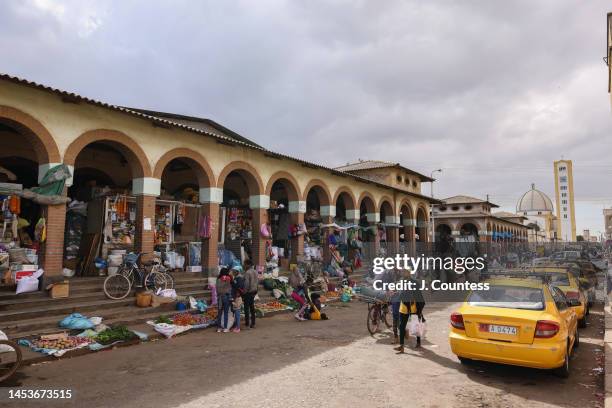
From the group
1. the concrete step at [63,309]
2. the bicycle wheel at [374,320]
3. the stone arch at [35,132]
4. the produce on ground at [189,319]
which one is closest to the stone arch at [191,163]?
the stone arch at [35,132]

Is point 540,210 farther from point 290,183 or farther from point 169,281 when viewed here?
point 169,281

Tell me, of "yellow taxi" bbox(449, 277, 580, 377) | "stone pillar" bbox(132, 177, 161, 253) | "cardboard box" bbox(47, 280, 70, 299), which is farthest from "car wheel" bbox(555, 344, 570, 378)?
"stone pillar" bbox(132, 177, 161, 253)

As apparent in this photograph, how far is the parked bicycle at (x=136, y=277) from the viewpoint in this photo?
10500 mm

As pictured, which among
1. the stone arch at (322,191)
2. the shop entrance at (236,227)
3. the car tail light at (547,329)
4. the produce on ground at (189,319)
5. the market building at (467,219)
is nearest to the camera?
the car tail light at (547,329)

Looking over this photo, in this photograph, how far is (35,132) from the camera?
9.63 meters

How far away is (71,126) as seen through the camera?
1040 cm

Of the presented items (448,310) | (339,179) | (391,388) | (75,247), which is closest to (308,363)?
(391,388)

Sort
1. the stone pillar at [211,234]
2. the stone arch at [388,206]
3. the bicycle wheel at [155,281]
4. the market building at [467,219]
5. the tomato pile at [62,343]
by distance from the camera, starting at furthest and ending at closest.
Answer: the market building at [467,219] → the stone arch at [388,206] → the stone pillar at [211,234] → the bicycle wheel at [155,281] → the tomato pile at [62,343]

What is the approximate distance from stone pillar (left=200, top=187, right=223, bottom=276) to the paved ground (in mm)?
4910

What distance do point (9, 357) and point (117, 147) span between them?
6995 millimetres

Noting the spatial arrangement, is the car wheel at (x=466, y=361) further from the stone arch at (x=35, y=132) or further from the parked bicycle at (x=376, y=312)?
the stone arch at (x=35, y=132)

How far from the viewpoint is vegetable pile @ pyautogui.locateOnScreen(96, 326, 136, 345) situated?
814 centimetres

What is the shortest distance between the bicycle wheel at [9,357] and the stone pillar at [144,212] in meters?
5.75

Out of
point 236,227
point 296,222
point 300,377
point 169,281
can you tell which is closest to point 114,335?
point 169,281
